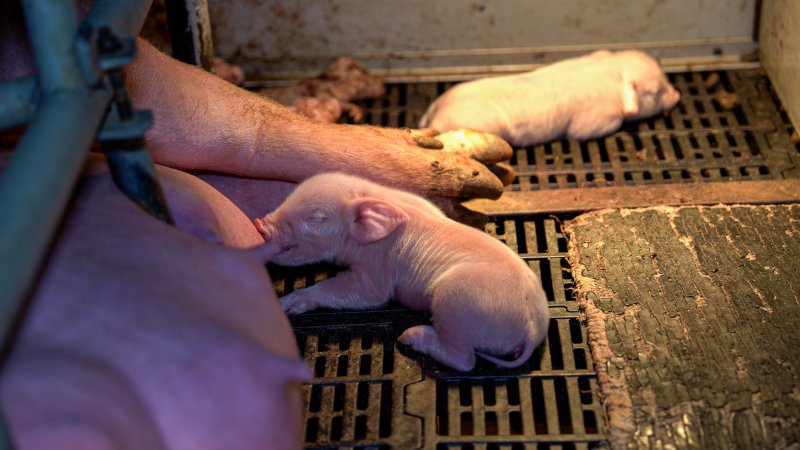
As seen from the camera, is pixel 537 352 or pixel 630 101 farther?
pixel 630 101

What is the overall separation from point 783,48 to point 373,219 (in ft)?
→ 5.08

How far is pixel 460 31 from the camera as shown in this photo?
3.21 m

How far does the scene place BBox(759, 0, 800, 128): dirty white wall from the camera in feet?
9.01

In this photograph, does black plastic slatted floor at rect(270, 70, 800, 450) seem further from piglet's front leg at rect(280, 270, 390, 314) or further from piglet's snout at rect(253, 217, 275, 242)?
piglet's snout at rect(253, 217, 275, 242)

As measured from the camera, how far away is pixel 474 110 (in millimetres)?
2711

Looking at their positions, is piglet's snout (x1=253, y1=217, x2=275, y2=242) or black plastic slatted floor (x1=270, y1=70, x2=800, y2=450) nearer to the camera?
black plastic slatted floor (x1=270, y1=70, x2=800, y2=450)

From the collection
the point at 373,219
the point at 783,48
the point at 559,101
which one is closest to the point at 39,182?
the point at 373,219

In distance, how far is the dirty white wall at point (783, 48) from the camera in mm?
2746

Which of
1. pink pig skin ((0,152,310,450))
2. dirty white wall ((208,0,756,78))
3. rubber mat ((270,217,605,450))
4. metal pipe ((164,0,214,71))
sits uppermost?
dirty white wall ((208,0,756,78))

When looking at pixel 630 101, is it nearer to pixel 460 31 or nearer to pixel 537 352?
pixel 460 31

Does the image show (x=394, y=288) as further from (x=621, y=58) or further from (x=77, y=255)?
(x=621, y=58)

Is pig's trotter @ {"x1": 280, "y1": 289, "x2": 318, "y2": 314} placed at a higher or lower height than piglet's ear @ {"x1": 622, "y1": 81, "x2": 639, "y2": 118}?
lower

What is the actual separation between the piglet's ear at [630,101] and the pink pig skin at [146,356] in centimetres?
170

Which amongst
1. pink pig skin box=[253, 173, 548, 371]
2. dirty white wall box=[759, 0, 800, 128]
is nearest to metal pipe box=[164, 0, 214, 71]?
pink pig skin box=[253, 173, 548, 371]
